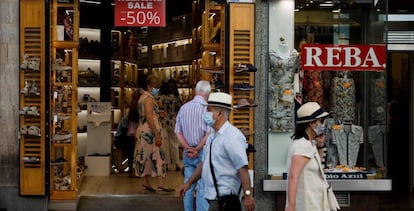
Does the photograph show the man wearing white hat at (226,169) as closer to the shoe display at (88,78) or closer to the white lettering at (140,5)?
the white lettering at (140,5)

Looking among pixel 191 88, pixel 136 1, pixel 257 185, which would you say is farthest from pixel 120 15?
pixel 191 88

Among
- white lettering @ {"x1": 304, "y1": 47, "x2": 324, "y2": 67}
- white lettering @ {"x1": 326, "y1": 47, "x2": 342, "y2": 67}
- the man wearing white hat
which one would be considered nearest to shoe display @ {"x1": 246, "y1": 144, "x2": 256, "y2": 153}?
white lettering @ {"x1": 304, "y1": 47, "x2": 324, "y2": 67}

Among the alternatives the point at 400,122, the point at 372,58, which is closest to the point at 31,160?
the point at 372,58

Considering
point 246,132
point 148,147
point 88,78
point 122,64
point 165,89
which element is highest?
point 122,64

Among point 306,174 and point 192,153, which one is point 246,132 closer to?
point 192,153

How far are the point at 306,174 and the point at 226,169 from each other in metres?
0.68

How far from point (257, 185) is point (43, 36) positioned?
11.5 ft

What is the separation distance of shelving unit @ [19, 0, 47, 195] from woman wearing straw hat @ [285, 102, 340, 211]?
184 inches

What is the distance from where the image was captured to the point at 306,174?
600 cm

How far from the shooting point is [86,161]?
13016 mm

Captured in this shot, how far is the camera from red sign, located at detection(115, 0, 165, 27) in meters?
10.5

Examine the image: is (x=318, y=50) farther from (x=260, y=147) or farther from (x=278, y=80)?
(x=260, y=147)

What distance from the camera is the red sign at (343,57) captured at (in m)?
10.3

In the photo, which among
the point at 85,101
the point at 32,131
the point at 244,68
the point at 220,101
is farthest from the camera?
the point at 85,101
